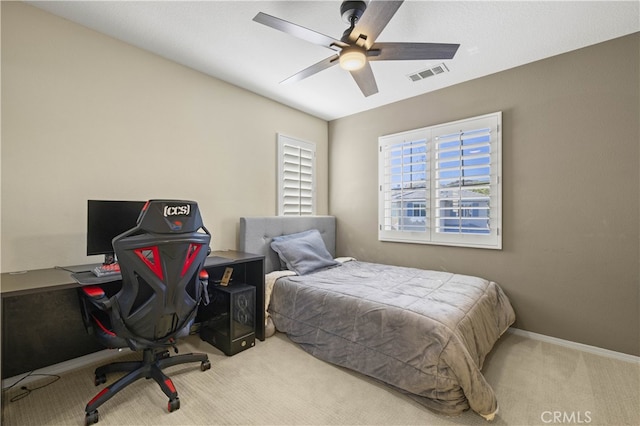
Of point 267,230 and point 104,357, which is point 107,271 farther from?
point 267,230

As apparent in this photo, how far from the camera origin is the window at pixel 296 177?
370cm

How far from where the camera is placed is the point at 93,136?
7.43 ft

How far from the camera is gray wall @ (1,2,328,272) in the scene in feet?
6.44

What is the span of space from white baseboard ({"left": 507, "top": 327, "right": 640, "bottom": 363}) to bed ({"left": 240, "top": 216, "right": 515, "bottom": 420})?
25 cm

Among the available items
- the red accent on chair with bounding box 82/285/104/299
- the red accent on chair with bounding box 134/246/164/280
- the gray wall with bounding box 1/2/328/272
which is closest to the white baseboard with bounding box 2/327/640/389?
the gray wall with bounding box 1/2/328/272

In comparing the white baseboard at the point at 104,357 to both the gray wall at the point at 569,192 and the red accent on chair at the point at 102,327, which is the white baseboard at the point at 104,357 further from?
the red accent on chair at the point at 102,327

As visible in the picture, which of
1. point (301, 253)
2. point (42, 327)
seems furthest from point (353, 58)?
point (42, 327)

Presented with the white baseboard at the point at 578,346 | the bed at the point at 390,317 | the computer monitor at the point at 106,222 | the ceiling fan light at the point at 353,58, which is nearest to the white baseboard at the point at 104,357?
the white baseboard at the point at 578,346

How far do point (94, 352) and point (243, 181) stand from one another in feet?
6.60

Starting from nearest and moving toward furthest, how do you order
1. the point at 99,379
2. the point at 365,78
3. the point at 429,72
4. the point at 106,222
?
the point at 99,379 → the point at 106,222 → the point at 365,78 → the point at 429,72

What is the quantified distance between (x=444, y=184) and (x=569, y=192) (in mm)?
1066

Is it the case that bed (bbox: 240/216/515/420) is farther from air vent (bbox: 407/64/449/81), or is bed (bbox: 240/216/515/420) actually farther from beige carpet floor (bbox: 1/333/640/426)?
air vent (bbox: 407/64/449/81)

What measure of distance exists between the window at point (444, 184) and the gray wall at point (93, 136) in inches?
74.0

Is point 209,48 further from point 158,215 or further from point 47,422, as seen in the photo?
point 47,422
